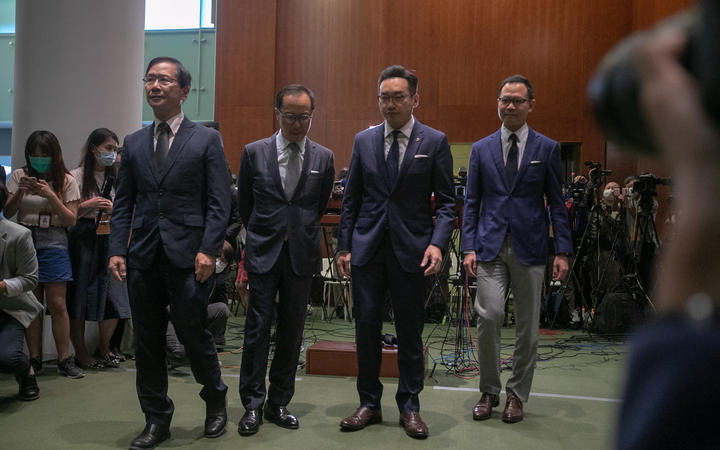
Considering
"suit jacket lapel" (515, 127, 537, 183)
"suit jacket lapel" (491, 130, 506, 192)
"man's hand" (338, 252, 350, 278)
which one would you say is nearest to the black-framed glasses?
"man's hand" (338, 252, 350, 278)

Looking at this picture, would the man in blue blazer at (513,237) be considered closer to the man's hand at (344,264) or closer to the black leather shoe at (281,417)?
the man's hand at (344,264)

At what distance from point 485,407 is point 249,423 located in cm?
117

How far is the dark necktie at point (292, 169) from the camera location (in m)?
3.30

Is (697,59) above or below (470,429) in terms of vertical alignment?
above

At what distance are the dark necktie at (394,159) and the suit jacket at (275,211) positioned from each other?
1.18ft

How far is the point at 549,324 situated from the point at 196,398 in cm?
412

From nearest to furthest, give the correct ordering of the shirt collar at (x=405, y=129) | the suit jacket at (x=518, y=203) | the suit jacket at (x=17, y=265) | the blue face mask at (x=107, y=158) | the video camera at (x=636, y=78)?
the video camera at (x=636, y=78)
the shirt collar at (x=405, y=129)
the suit jacket at (x=518, y=203)
the suit jacket at (x=17, y=265)
the blue face mask at (x=107, y=158)

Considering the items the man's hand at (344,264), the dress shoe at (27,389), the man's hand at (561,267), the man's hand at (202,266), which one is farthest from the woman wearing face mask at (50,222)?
the man's hand at (561,267)

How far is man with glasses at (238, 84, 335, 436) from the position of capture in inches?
127

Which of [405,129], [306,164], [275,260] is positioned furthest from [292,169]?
[405,129]

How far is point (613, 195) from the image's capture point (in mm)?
6605

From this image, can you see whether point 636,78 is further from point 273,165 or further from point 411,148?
point 273,165

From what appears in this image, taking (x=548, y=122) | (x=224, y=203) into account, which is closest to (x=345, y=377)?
(x=224, y=203)

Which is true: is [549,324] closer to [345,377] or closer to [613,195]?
[613,195]
